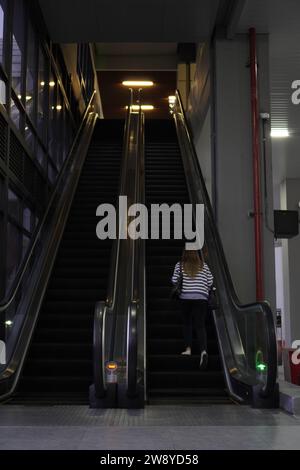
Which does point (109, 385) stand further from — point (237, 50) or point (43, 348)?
point (237, 50)

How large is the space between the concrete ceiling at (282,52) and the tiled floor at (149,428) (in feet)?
17.2

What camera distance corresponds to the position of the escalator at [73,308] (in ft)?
21.2

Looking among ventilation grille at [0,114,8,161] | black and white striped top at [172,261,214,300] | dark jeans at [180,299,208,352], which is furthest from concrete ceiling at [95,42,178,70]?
dark jeans at [180,299,208,352]

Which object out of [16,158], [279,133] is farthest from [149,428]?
[279,133]

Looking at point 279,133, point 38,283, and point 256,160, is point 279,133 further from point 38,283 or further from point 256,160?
point 38,283

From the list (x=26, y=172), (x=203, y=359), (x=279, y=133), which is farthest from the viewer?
(x=279, y=133)

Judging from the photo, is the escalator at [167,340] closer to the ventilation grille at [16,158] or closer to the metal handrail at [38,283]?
the metal handrail at [38,283]

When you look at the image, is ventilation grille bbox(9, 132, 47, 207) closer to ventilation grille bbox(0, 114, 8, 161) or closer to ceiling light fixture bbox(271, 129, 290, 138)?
ventilation grille bbox(0, 114, 8, 161)

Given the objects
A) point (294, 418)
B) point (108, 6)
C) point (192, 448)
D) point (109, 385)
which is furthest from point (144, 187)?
point (192, 448)

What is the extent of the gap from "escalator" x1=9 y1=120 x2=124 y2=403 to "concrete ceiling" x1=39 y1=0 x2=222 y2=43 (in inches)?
119

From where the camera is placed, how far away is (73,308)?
801 centimetres

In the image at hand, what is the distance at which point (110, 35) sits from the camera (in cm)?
989

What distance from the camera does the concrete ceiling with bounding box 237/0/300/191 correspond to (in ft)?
26.5

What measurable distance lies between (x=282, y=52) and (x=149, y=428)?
276 inches
